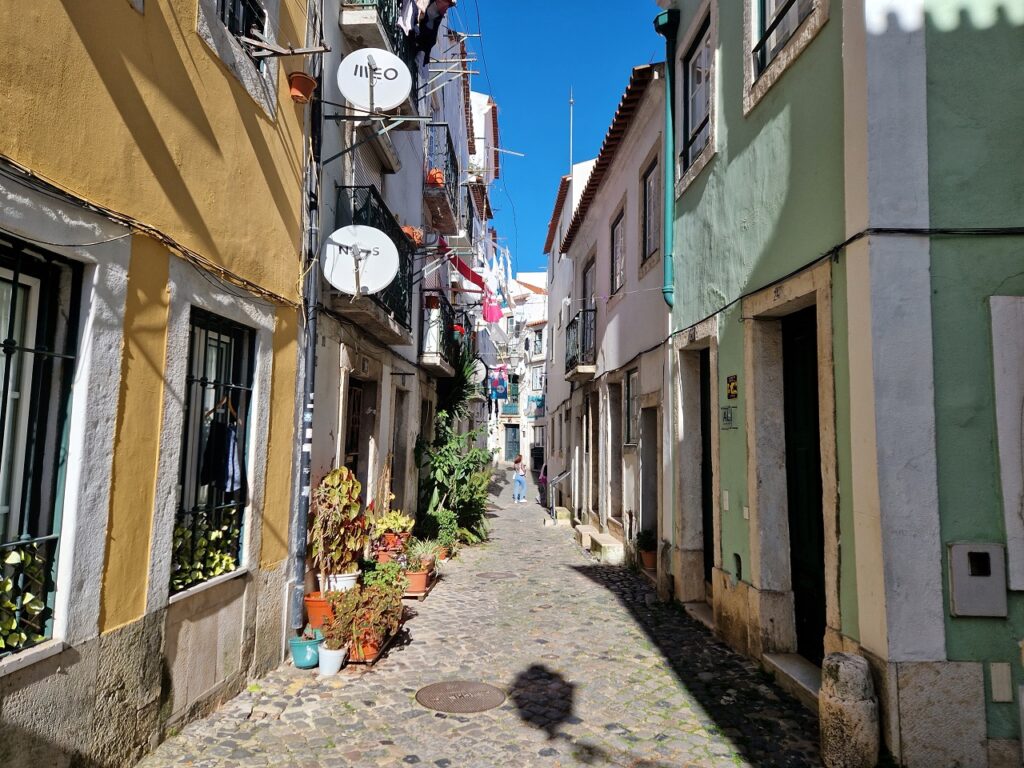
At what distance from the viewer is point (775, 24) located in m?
5.88

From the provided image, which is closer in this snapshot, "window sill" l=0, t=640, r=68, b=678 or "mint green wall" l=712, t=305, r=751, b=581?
"window sill" l=0, t=640, r=68, b=678

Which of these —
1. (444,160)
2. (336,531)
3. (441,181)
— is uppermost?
(444,160)

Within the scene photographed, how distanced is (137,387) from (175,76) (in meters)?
1.93

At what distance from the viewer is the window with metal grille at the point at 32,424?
10.5ft

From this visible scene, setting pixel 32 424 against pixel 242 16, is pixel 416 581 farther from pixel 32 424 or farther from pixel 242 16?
pixel 242 16

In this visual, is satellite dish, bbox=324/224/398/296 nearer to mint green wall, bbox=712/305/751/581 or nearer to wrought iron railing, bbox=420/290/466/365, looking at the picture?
mint green wall, bbox=712/305/751/581

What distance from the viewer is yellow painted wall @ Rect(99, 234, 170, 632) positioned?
3.78 meters

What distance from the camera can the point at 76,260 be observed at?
11.4 ft

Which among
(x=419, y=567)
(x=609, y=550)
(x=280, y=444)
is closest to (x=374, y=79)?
Answer: (x=280, y=444)

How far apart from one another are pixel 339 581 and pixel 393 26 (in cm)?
688

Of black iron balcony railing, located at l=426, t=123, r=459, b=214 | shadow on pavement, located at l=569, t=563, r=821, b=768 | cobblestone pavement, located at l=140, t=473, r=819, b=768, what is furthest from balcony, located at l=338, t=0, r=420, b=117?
shadow on pavement, located at l=569, t=563, r=821, b=768

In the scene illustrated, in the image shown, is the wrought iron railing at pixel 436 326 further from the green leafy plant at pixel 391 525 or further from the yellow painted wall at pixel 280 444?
the yellow painted wall at pixel 280 444

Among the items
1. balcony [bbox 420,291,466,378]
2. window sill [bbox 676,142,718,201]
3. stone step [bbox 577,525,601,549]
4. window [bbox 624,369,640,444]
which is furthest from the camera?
stone step [bbox 577,525,601,549]

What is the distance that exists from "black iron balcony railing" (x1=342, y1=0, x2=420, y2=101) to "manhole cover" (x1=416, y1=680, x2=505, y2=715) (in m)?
7.03
